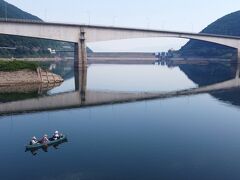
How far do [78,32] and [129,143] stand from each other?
2956 inches

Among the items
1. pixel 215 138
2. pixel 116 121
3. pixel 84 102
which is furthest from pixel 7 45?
pixel 215 138

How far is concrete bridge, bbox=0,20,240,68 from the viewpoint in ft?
285

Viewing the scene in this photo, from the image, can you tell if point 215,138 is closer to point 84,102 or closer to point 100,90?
point 84,102

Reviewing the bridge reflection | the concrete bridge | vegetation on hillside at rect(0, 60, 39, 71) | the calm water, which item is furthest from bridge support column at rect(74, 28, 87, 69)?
the calm water

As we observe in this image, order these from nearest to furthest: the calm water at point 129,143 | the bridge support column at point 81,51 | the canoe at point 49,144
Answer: the calm water at point 129,143 < the canoe at point 49,144 < the bridge support column at point 81,51

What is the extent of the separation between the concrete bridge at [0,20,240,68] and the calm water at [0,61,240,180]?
48612 millimetres

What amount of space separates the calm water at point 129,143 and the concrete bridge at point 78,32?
48612 millimetres

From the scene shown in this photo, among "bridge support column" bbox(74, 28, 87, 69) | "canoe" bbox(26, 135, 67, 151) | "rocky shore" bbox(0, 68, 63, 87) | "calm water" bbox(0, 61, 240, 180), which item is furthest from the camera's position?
"bridge support column" bbox(74, 28, 87, 69)

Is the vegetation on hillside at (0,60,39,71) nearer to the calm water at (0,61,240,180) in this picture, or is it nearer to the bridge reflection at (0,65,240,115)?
the bridge reflection at (0,65,240,115)

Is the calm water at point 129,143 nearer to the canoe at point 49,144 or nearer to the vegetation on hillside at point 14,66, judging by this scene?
the canoe at point 49,144

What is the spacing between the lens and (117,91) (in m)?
62.3

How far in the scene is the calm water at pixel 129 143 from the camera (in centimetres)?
2261

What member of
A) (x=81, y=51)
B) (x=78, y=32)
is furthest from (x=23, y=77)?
(x=78, y=32)

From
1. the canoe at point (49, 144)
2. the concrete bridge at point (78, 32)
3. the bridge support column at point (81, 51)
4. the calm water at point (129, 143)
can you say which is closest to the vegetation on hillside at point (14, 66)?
the concrete bridge at point (78, 32)
